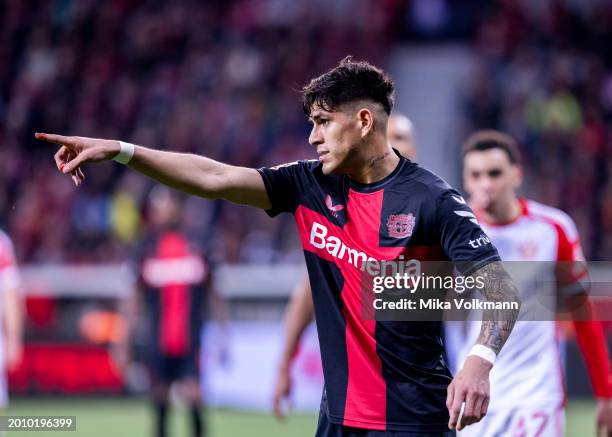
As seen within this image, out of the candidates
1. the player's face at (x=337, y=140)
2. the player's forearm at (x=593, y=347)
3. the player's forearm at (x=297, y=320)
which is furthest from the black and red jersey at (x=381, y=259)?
the player's forearm at (x=593, y=347)

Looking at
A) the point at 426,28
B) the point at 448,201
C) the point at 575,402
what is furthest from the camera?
the point at 426,28

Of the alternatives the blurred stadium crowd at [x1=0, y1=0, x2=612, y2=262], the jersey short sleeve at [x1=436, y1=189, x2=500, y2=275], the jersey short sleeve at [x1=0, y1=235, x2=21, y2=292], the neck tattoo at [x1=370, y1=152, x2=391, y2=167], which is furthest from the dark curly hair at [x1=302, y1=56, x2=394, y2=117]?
the blurred stadium crowd at [x1=0, y1=0, x2=612, y2=262]

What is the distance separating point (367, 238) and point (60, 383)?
9880 millimetres

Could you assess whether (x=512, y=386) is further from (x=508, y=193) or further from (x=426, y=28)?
(x=426, y=28)

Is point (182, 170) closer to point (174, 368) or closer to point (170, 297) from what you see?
point (170, 297)

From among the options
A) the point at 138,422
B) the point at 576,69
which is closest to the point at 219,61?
the point at 576,69

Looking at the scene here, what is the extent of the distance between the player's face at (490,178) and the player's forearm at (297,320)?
43.1 inches

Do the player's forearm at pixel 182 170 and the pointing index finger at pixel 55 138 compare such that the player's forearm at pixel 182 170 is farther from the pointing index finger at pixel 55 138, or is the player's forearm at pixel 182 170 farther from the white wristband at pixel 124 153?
the pointing index finger at pixel 55 138

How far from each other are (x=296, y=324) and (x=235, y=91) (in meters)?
12.9

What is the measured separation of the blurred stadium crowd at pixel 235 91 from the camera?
16406mm

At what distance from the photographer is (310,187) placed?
187 inches

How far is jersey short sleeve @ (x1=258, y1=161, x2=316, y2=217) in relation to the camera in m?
4.72

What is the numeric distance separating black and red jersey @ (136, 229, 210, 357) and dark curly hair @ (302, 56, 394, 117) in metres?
5.97

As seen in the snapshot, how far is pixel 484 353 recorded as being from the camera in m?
4.05
